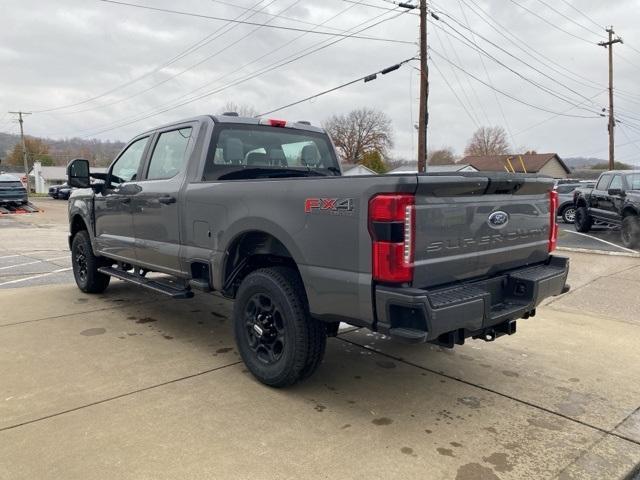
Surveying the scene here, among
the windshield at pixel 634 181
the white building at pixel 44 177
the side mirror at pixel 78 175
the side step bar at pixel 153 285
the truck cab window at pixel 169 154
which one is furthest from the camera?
the white building at pixel 44 177

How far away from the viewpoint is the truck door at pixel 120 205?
5336mm

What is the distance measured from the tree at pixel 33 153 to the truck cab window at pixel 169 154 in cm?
11846

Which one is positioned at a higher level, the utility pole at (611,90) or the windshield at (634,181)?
the utility pole at (611,90)

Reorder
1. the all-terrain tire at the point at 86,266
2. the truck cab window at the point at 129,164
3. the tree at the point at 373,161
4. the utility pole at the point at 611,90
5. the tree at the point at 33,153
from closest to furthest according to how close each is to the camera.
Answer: the truck cab window at the point at 129,164, the all-terrain tire at the point at 86,266, the utility pole at the point at 611,90, the tree at the point at 373,161, the tree at the point at 33,153

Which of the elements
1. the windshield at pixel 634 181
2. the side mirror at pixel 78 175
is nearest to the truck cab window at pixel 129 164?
the side mirror at pixel 78 175

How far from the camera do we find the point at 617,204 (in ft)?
40.7

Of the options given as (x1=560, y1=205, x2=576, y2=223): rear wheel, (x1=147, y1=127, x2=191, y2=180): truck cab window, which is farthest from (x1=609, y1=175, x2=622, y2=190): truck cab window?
(x1=147, y1=127, x2=191, y2=180): truck cab window

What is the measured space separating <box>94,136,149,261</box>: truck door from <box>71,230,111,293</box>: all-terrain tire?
1.61ft

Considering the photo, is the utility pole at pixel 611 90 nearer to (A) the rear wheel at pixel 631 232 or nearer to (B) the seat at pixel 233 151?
(A) the rear wheel at pixel 631 232

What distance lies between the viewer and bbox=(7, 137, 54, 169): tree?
10781 cm

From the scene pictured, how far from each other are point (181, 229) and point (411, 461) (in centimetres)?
273

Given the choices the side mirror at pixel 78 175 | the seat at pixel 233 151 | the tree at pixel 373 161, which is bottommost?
the side mirror at pixel 78 175

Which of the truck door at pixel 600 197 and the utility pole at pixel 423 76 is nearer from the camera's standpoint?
the truck door at pixel 600 197

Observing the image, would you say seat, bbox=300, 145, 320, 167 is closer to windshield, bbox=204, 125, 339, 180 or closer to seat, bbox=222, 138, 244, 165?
windshield, bbox=204, 125, 339, 180
